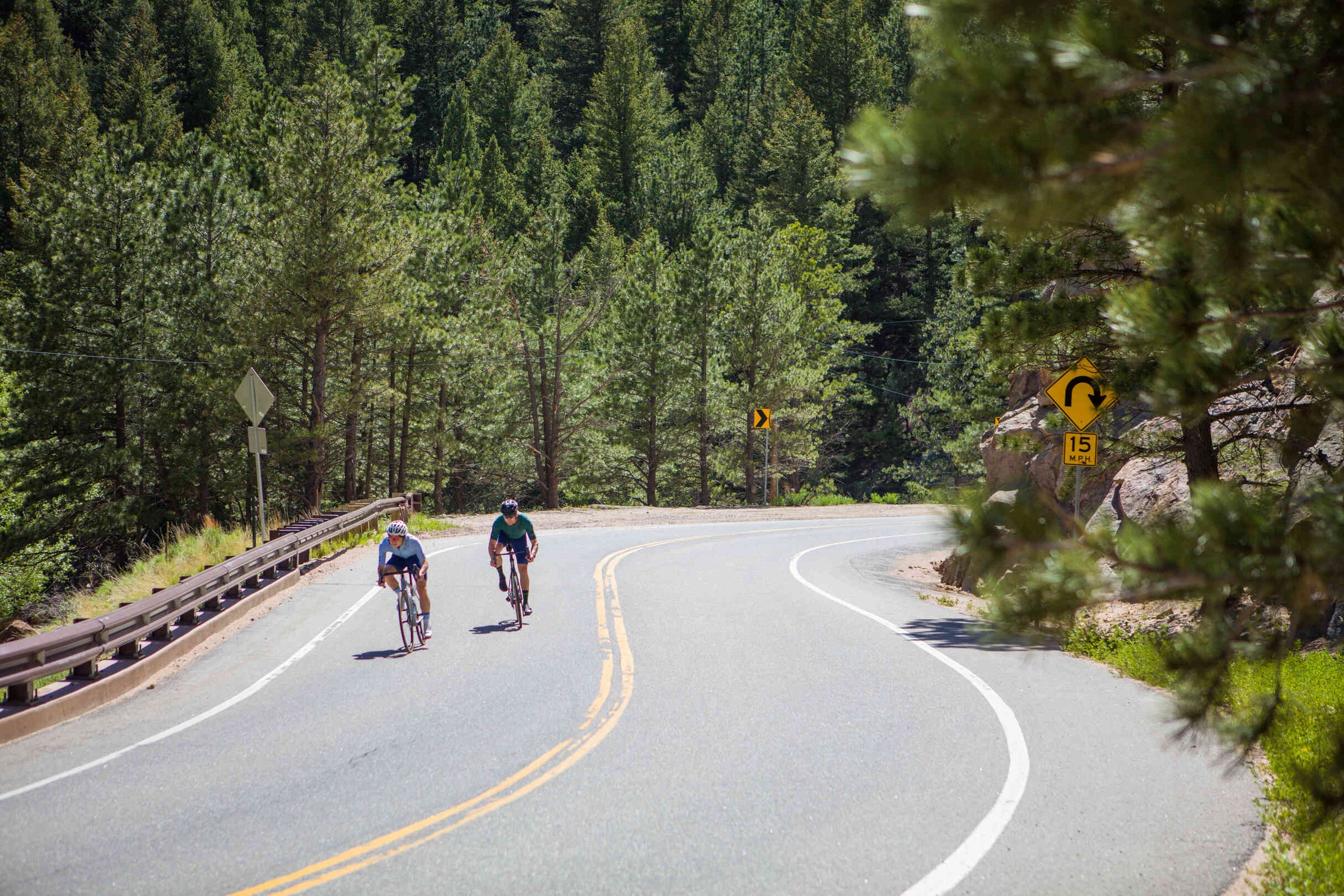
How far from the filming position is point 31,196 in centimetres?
3844

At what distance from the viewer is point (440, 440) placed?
133 ft

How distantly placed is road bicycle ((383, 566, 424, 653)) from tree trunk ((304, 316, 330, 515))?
1945 cm

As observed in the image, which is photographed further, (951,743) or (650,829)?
(951,743)

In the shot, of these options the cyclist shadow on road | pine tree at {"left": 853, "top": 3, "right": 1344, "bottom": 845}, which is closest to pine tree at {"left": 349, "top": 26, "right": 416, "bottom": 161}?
the cyclist shadow on road

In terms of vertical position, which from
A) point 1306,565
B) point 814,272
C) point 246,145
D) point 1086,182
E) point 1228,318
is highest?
point 246,145

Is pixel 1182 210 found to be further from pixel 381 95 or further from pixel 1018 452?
pixel 381 95

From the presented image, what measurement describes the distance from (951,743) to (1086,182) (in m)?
5.92

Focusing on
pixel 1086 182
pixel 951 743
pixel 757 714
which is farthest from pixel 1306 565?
pixel 757 714

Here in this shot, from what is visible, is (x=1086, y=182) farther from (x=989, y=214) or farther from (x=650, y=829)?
(x=650, y=829)

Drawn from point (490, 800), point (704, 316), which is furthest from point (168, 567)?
point (704, 316)

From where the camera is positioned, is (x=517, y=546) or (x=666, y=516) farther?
(x=666, y=516)

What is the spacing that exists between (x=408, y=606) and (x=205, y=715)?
316 cm

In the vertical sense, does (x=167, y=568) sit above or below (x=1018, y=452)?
below

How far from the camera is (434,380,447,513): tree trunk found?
132 feet
